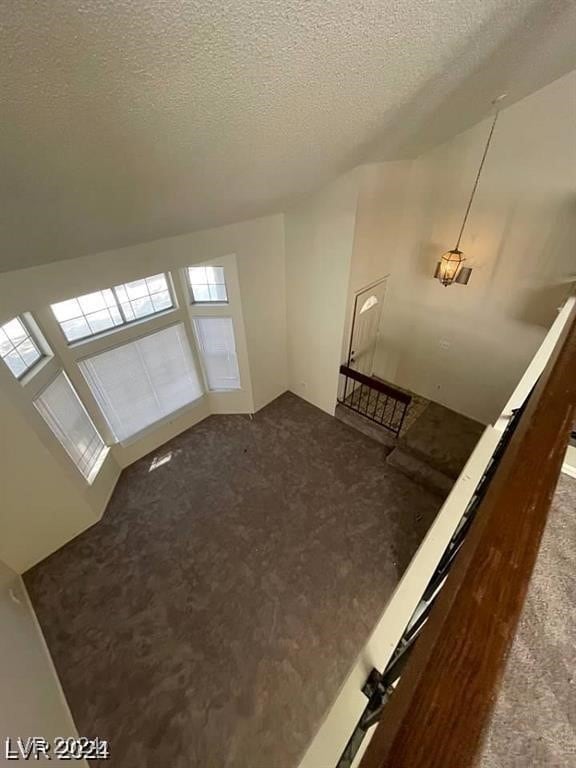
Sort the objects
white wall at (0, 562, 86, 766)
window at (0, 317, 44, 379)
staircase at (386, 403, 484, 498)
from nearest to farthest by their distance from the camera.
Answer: white wall at (0, 562, 86, 766) → window at (0, 317, 44, 379) → staircase at (386, 403, 484, 498)

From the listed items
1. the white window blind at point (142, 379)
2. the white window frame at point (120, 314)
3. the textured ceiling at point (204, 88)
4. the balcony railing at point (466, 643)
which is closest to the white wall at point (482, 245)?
the textured ceiling at point (204, 88)

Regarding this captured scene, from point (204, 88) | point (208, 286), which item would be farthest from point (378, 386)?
point (204, 88)

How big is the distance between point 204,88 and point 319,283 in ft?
9.70

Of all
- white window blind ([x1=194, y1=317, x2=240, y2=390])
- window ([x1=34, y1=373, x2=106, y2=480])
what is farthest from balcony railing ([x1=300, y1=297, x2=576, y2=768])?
white window blind ([x1=194, y1=317, x2=240, y2=390])

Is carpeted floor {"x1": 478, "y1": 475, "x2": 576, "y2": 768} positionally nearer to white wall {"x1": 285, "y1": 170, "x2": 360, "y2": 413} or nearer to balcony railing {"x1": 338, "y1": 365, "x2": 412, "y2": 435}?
white wall {"x1": 285, "y1": 170, "x2": 360, "y2": 413}

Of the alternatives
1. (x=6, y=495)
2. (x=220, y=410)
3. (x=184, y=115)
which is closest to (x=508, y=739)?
(x=184, y=115)

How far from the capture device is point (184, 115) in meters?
1.25

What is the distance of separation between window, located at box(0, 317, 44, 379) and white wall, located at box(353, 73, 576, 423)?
3.50 m

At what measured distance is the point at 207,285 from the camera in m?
3.92

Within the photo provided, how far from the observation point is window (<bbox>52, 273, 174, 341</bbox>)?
304 cm

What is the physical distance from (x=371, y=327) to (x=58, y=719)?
5170 mm

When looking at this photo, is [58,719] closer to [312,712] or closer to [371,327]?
[312,712]

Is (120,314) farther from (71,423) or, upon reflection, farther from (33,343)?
(71,423)

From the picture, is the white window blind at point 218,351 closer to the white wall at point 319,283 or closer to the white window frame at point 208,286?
the white window frame at point 208,286
